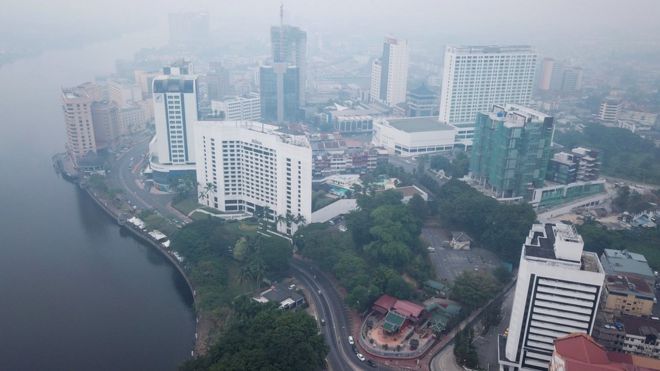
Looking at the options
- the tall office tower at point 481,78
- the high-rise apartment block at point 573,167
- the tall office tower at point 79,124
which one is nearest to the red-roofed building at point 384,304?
the high-rise apartment block at point 573,167

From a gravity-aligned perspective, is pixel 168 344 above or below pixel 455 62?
below

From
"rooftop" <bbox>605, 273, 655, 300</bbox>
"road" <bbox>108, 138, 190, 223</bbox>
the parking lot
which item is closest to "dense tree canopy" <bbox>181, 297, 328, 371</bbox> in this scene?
the parking lot

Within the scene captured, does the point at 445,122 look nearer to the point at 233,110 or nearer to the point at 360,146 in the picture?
the point at 360,146

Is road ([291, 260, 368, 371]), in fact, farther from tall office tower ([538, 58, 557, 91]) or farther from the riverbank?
tall office tower ([538, 58, 557, 91])

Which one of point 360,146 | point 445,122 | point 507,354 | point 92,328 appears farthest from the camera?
point 445,122

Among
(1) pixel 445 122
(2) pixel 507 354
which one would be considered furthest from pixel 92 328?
(1) pixel 445 122
